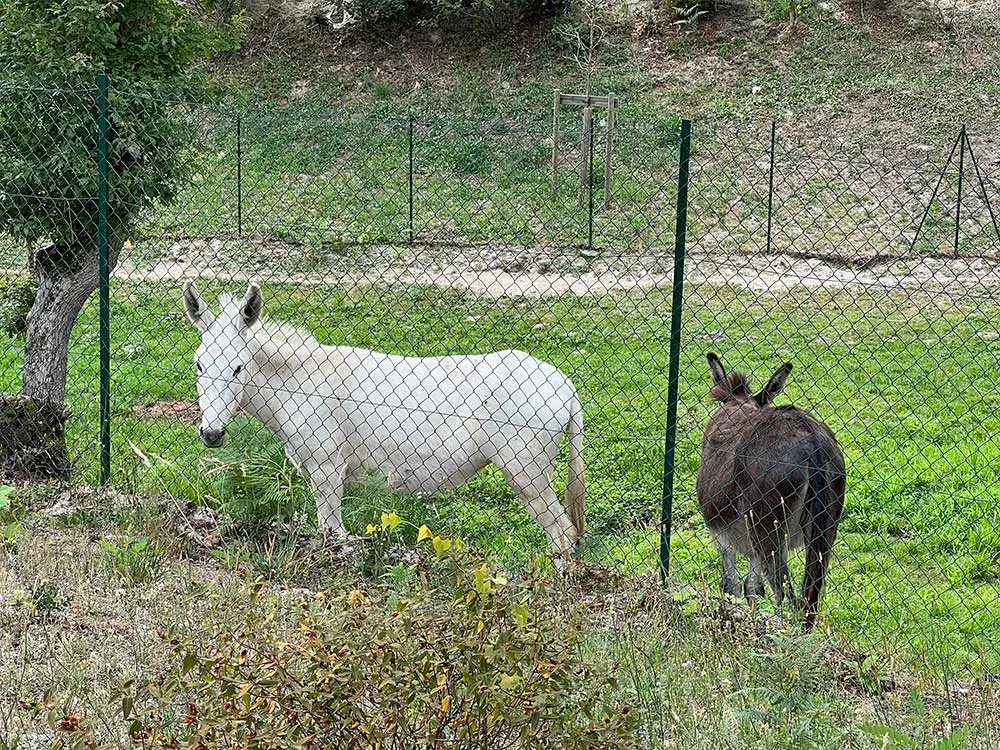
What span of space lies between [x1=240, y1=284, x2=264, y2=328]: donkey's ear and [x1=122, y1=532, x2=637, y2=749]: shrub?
370cm

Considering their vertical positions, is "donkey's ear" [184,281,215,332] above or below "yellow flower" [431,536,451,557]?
below

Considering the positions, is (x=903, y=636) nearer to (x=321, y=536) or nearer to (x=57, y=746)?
(x=321, y=536)

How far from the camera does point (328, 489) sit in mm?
7090

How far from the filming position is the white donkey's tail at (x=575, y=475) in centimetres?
718

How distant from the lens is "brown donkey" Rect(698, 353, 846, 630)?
5.98 m

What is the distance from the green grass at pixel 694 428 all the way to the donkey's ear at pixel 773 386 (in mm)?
1092

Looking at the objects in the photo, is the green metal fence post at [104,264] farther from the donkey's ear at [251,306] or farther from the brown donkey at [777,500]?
the brown donkey at [777,500]

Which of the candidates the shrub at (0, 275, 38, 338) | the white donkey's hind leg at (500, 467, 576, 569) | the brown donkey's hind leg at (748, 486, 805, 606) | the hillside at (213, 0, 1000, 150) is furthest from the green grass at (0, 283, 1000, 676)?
the hillside at (213, 0, 1000, 150)

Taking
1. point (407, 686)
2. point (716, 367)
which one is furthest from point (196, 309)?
point (407, 686)

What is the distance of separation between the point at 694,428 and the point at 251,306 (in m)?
A: 4.52

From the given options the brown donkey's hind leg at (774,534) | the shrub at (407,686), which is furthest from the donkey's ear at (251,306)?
the shrub at (407,686)

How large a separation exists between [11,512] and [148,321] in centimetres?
727

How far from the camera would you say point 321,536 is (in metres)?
6.46

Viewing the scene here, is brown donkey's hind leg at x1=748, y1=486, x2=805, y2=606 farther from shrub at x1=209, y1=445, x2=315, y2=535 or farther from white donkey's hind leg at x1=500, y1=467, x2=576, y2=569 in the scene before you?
shrub at x1=209, y1=445, x2=315, y2=535
